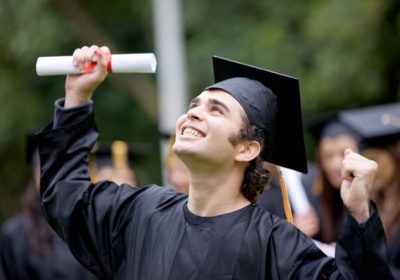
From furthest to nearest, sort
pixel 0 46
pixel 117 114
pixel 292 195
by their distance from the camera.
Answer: pixel 117 114 → pixel 0 46 → pixel 292 195

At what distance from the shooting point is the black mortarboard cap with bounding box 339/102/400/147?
8.41 m

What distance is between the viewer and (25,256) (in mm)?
8953

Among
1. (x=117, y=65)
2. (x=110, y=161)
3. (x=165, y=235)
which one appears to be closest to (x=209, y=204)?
(x=165, y=235)

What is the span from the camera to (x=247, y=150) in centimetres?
479

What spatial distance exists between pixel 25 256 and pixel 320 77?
4455 mm

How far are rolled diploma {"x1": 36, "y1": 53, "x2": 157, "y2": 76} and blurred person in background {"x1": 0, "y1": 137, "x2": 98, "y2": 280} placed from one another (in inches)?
149

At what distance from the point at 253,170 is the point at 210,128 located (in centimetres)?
29

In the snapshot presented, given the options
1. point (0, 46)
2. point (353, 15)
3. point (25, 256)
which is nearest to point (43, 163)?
point (25, 256)

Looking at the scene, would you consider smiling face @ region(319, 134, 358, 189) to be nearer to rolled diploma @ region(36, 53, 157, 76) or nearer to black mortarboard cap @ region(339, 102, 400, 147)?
black mortarboard cap @ region(339, 102, 400, 147)

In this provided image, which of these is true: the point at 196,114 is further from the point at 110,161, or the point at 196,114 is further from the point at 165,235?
the point at 110,161

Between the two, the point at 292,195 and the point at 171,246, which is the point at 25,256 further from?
the point at 171,246

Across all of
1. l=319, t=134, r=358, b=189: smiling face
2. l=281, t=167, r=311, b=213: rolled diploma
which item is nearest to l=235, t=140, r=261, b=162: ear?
l=281, t=167, r=311, b=213: rolled diploma

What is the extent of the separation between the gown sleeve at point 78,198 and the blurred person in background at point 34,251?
3.59 meters

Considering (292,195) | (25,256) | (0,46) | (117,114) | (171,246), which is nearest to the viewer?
(171,246)
